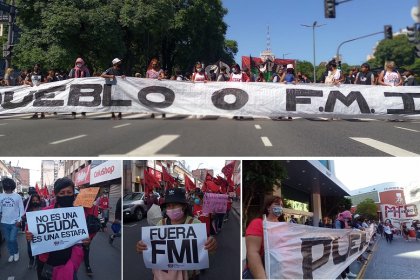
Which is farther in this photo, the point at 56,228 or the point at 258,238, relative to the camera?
the point at 56,228

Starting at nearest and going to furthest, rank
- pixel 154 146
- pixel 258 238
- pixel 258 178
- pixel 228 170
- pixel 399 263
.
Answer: pixel 258 238
pixel 258 178
pixel 228 170
pixel 399 263
pixel 154 146

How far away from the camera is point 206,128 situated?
1269 cm

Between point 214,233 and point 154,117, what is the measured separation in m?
10.2

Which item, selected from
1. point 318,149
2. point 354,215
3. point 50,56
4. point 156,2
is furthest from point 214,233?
point 156,2

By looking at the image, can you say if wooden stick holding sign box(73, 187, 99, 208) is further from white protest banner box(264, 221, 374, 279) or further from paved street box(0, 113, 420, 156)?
white protest banner box(264, 221, 374, 279)

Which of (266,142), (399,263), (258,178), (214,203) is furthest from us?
(266,142)

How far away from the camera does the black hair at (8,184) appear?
6.61 metres

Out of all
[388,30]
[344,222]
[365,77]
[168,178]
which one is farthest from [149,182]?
[388,30]

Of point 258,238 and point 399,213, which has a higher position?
point 399,213

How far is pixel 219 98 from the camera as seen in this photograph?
15.2m

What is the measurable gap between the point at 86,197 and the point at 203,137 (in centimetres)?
444

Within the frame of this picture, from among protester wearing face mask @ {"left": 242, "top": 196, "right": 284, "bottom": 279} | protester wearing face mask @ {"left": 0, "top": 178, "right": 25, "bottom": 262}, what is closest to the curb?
protester wearing face mask @ {"left": 242, "top": 196, "right": 284, "bottom": 279}

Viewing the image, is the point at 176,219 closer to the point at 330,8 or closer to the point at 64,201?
the point at 64,201

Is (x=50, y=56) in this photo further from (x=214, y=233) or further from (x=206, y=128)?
(x=214, y=233)
